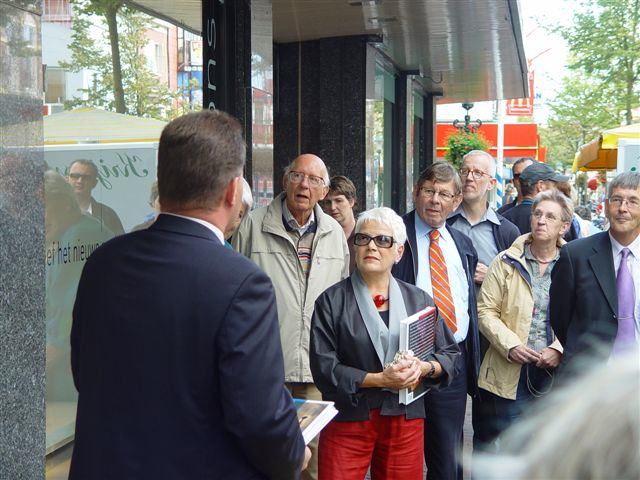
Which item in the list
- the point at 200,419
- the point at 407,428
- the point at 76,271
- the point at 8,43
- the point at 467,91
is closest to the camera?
the point at 200,419

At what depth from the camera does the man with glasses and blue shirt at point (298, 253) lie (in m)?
5.22

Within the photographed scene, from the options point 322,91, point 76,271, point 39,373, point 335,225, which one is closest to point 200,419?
point 39,373

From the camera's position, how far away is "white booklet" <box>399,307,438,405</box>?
13.5 feet

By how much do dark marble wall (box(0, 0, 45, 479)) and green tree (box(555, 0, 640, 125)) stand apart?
983 inches

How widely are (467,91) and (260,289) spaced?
20299 mm

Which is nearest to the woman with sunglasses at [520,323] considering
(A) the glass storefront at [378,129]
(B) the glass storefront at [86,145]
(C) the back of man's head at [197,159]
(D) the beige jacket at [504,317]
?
(D) the beige jacket at [504,317]

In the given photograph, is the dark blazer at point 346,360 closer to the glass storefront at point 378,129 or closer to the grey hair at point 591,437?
the grey hair at point 591,437

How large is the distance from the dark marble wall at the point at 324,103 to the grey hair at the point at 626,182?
267 inches

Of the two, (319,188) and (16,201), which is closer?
(16,201)

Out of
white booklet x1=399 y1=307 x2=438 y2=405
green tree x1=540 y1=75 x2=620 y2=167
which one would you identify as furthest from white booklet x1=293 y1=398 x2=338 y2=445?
green tree x1=540 y1=75 x2=620 y2=167

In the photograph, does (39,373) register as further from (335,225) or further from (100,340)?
(335,225)

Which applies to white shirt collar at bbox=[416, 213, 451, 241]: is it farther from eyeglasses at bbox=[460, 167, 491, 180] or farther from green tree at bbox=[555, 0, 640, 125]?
green tree at bbox=[555, 0, 640, 125]

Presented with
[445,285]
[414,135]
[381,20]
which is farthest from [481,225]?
[414,135]

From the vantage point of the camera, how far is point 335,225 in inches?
218
